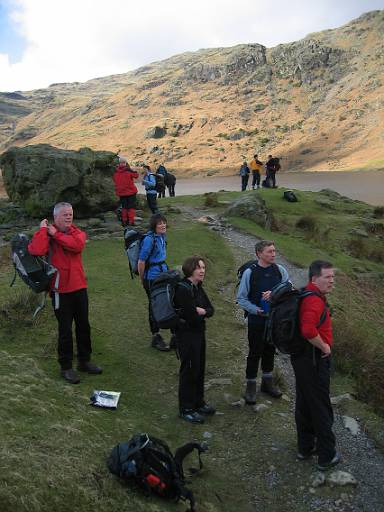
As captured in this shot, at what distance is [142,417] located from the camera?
6906mm

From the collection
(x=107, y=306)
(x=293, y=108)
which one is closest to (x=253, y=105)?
(x=293, y=108)

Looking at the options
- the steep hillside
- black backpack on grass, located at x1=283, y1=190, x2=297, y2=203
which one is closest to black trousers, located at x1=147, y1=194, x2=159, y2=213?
black backpack on grass, located at x1=283, y1=190, x2=297, y2=203

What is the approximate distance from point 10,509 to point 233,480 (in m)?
2.76

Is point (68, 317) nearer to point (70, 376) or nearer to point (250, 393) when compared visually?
point (70, 376)

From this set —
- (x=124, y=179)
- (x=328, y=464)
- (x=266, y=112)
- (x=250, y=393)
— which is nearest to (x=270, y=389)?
(x=250, y=393)

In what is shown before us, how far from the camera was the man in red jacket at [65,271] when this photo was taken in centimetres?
700

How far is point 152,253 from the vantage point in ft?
29.7

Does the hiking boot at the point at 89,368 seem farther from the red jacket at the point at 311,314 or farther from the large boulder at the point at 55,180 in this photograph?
the large boulder at the point at 55,180

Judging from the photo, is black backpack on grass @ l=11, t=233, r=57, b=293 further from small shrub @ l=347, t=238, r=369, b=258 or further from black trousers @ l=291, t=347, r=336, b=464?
small shrub @ l=347, t=238, r=369, b=258

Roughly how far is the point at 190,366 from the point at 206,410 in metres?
0.82

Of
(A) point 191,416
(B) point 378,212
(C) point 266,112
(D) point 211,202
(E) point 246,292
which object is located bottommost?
(B) point 378,212

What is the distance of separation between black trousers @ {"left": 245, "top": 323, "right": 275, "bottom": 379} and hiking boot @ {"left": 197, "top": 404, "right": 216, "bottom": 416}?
0.75 metres

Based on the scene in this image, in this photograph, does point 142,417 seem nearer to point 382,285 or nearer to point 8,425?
point 8,425

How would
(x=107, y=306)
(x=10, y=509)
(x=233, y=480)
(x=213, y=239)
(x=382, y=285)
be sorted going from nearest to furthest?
(x=10, y=509) → (x=233, y=480) → (x=107, y=306) → (x=382, y=285) → (x=213, y=239)
